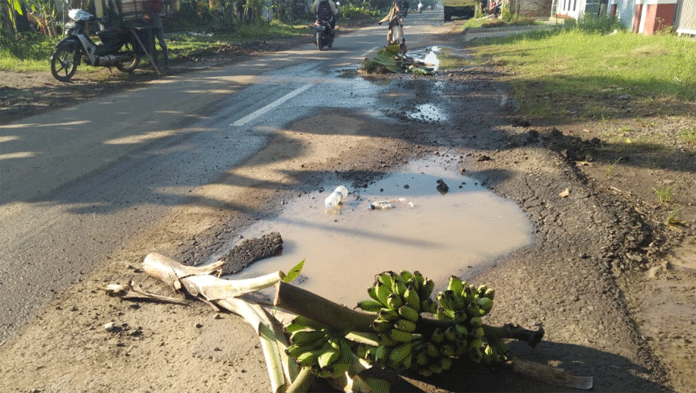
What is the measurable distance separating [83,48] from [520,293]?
10.2 metres

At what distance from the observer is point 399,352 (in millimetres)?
2252

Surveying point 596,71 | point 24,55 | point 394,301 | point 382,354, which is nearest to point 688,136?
point 394,301

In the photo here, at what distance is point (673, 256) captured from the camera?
3.49 metres

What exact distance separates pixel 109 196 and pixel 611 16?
20.2 meters

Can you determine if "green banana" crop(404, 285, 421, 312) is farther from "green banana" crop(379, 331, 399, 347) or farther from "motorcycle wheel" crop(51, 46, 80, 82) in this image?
"motorcycle wheel" crop(51, 46, 80, 82)

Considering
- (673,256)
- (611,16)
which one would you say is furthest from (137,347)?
(611,16)

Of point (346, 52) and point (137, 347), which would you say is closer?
point (137, 347)

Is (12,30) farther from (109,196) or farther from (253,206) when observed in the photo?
(253,206)

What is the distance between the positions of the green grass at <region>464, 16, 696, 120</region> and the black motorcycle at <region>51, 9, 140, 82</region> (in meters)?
7.81

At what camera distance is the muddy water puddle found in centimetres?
359

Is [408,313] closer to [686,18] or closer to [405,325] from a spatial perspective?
[405,325]

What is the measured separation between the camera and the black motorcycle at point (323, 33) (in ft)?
56.9

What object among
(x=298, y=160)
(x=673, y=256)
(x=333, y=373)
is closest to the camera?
(x=333, y=373)

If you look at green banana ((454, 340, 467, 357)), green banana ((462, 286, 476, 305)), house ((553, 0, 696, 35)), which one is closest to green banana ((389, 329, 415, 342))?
green banana ((454, 340, 467, 357))
